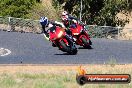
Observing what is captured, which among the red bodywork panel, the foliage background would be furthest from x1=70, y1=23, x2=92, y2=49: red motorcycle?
the foliage background

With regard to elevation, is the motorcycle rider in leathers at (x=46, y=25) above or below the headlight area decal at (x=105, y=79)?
above

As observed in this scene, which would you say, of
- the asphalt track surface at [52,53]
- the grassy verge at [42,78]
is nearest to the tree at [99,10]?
the asphalt track surface at [52,53]

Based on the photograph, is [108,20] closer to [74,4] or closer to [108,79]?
[74,4]

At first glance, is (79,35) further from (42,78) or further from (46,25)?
(42,78)

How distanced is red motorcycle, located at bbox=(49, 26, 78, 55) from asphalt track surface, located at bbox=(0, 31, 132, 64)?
0.34 metres

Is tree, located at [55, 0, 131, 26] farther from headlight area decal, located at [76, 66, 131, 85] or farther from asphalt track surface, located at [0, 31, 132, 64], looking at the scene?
headlight area decal, located at [76, 66, 131, 85]

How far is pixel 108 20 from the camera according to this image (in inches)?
1746

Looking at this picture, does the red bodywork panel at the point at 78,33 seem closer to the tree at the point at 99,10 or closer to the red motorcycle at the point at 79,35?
the red motorcycle at the point at 79,35

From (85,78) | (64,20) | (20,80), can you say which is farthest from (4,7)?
(85,78)

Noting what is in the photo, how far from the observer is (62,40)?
24.4m

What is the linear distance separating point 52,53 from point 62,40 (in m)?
1.06

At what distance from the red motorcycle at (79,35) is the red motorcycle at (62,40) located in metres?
1.71

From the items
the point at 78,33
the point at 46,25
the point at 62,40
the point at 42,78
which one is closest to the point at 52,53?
the point at 62,40

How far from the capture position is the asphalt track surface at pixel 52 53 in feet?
72.3
